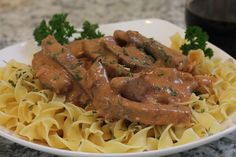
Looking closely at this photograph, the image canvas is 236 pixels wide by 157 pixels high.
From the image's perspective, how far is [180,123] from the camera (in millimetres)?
1857

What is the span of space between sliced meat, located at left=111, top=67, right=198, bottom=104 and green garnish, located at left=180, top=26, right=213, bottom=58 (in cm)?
46

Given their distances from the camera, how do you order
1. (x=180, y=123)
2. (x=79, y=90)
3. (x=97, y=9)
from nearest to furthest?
1. (x=180, y=123)
2. (x=79, y=90)
3. (x=97, y=9)

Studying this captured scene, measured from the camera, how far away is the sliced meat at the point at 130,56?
2.09 m

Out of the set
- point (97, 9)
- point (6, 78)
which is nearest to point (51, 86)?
point (6, 78)

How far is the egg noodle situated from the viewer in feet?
6.03

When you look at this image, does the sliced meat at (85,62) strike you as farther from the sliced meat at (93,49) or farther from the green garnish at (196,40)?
the green garnish at (196,40)

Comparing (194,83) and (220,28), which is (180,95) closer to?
(194,83)

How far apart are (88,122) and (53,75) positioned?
260mm

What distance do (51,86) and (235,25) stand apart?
1.03 meters

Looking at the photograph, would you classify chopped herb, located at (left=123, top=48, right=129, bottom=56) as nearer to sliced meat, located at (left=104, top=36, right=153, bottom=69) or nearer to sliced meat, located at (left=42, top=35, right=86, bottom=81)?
sliced meat, located at (left=104, top=36, right=153, bottom=69)

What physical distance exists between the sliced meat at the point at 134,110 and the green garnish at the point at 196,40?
64cm

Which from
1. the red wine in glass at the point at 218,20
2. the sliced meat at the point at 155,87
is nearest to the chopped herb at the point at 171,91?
the sliced meat at the point at 155,87

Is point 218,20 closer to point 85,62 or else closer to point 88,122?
point 85,62

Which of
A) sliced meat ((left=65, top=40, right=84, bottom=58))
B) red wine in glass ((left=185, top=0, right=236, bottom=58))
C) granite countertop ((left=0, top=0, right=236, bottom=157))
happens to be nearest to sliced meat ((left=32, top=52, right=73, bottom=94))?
sliced meat ((left=65, top=40, right=84, bottom=58))
